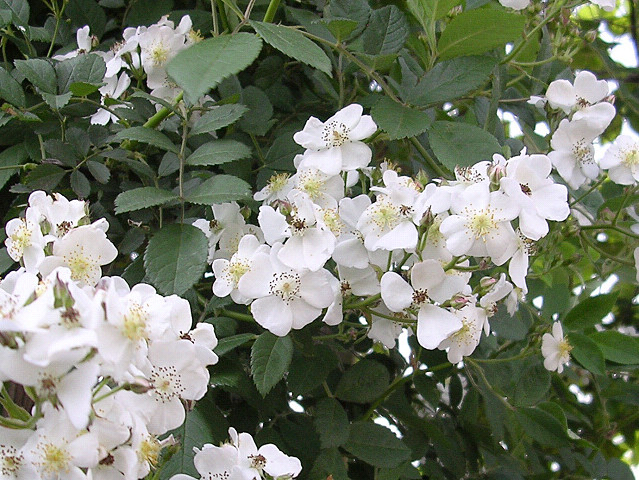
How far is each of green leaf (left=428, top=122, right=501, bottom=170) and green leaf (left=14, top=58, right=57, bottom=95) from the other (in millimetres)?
473

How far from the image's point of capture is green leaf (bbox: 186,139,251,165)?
0.90 meters

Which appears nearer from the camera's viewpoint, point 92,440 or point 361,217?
point 92,440

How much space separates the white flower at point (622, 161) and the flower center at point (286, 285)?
0.48 m

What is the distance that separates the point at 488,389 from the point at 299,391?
0.35 m

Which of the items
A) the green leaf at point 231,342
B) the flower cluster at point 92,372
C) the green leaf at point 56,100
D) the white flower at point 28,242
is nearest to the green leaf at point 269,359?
the green leaf at point 231,342

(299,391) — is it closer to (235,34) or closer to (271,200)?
(271,200)

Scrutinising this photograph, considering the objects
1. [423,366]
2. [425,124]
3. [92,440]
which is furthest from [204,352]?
[423,366]

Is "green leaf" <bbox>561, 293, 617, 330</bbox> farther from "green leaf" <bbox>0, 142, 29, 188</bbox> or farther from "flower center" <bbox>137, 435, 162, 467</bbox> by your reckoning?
"green leaf" <bbox>0, 142, 29, 188</bbox>

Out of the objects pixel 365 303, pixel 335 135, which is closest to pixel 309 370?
pixel 365 303

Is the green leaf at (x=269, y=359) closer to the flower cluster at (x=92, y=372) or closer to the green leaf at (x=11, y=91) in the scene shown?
the flower cluster at (x=92, y=372)

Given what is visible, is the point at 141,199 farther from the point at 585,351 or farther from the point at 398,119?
the point at 585,351

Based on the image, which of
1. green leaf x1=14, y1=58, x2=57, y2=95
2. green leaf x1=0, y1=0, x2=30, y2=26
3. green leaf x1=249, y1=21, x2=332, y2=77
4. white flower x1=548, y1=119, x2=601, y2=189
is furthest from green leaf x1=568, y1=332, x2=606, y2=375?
green leaf x1=0, y1=0, x2=30, y2=26

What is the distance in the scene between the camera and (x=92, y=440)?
0.55 meters

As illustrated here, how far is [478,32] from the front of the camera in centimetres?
92
